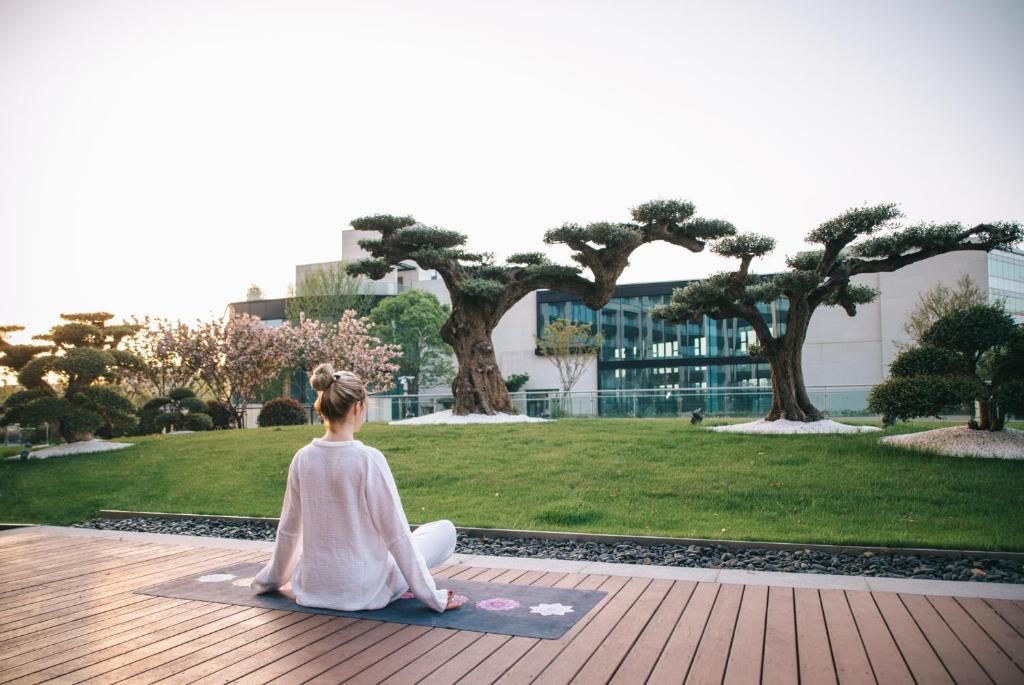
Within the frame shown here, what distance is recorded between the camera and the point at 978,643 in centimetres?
319

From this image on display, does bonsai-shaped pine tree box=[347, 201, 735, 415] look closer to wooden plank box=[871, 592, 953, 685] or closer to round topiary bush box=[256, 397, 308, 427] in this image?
round topiary bush box=[256, 397, 308, 427]

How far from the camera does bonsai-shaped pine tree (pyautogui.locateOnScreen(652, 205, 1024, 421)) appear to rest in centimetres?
1239

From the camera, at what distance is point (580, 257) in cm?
1630

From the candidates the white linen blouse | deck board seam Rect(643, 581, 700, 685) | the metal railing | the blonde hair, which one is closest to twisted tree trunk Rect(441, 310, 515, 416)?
the metal railing

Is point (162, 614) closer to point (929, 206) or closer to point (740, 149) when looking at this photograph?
point (740, 149)

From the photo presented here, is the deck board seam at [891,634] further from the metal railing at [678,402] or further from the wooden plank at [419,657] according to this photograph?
the metal railing at [678,402]

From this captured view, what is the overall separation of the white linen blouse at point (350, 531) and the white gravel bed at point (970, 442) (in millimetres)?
8722

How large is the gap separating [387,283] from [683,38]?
39043mm

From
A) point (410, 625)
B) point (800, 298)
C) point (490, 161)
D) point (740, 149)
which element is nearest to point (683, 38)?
point (740, 149)

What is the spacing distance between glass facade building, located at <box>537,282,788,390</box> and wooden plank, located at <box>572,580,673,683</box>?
30.6 m

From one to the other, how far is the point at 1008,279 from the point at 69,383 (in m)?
38.8

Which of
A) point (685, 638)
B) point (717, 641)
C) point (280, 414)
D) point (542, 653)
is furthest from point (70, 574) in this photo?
point (280, 414)

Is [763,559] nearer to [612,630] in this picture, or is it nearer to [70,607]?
[612,630]

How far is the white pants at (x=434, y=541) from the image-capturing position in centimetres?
398
